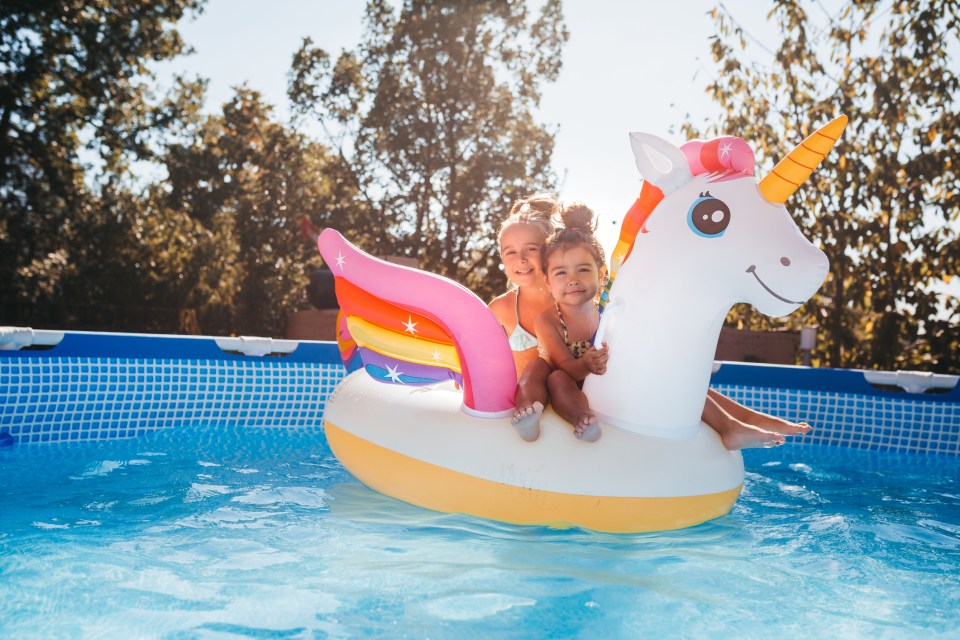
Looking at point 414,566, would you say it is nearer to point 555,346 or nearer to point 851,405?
point 555,346

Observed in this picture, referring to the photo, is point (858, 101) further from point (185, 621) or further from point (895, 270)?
point (185, 621)

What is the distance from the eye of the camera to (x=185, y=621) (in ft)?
5.61

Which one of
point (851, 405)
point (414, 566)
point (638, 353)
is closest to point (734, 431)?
point (638, 353)

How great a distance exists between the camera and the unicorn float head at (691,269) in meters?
2.31

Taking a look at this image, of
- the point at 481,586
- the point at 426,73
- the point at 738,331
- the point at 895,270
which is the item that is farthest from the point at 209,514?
the point at 426,73

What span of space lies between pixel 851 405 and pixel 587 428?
10.4 ft

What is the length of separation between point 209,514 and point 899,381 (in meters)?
4.06

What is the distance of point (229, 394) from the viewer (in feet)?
15.8

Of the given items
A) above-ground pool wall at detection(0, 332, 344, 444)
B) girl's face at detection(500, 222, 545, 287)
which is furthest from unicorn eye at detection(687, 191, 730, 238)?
above-ground pool wall at detection(0, 332, 344, 444)

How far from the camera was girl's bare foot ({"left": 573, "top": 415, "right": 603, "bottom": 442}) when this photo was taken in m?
2.39

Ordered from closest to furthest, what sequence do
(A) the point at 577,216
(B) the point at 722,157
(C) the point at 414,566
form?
(C) the point at 414,566 < (B) the point at 722,157 < (A) the point at 577,216

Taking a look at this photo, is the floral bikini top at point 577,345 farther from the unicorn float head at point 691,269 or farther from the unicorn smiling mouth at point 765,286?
the unicorn smiling mouth at point 765,286

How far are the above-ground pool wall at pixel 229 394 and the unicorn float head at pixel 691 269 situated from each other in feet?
8.99

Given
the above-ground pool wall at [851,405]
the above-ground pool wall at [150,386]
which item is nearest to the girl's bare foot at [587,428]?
the above-ground pool wall at [150,386]
